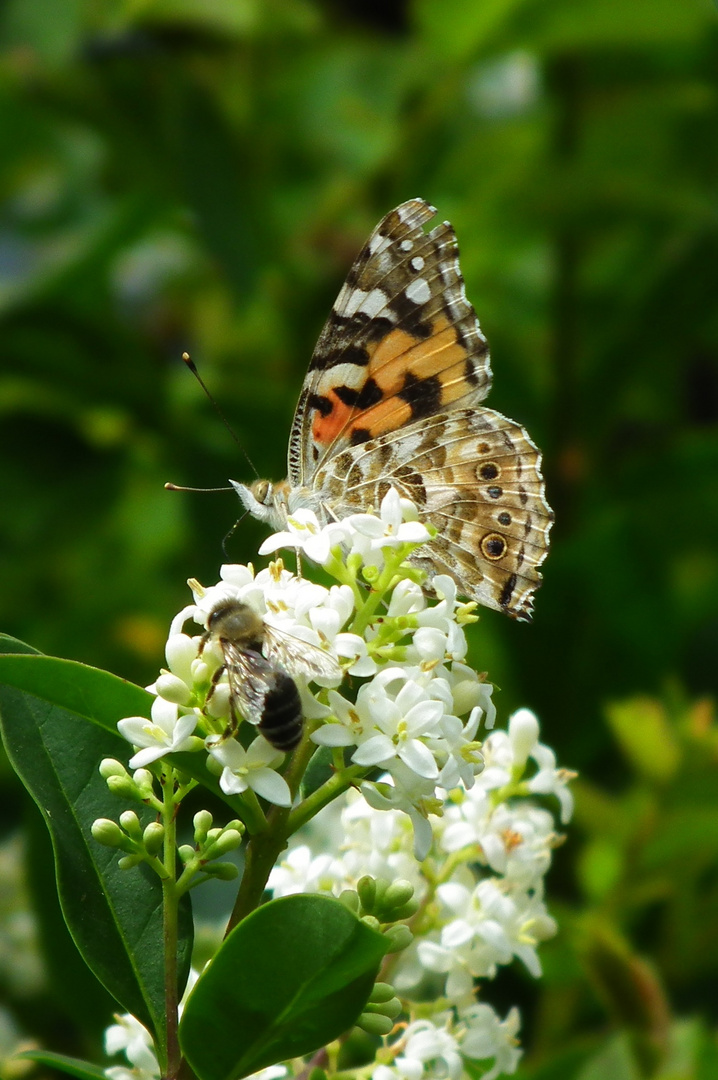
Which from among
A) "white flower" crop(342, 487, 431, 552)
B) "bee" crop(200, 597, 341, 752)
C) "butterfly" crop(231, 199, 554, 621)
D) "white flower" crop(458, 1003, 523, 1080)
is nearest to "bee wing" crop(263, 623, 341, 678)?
"bee" crop(200, 597, 341, 752)

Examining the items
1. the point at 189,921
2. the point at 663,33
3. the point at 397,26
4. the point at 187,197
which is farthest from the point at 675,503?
the point at 397,26

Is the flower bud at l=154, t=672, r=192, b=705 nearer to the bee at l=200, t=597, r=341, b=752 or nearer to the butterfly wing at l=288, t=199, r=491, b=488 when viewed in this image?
the bee at l=200, t=597, r=341, b=752

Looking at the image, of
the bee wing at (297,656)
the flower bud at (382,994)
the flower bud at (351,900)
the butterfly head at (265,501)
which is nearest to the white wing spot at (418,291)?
the butterfly head at (265,501)

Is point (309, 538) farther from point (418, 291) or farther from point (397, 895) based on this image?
point (418, 291)

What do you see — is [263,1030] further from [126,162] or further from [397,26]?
[397,26]

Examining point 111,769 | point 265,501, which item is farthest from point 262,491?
point 111,769

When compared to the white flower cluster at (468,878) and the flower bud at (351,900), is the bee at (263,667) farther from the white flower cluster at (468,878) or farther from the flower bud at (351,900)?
the white flower cluster at (468,878)
